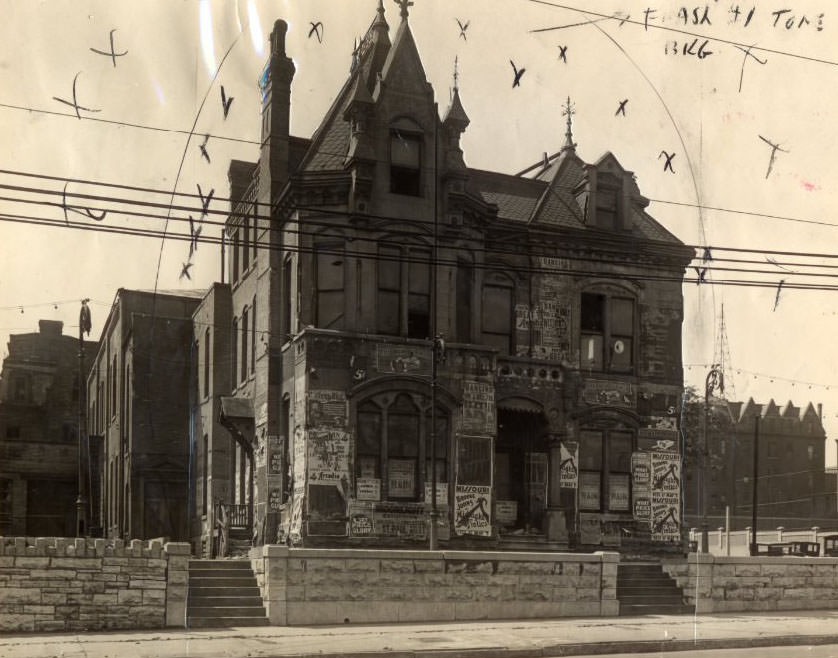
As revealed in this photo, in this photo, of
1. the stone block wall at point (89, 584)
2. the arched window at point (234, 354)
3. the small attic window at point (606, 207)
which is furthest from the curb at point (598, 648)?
the arched window at point (234, 354)

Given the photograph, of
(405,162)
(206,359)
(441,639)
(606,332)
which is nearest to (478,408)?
(606,332)

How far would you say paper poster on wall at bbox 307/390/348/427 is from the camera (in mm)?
23672

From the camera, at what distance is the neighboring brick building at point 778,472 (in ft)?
256

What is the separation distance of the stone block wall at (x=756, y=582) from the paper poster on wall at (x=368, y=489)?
6894 millimetres

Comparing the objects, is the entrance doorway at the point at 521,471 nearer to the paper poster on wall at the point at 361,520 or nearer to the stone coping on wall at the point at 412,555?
the paper poster on wall at the point at 361,520

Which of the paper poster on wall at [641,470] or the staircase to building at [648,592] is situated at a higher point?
the paper poster on wall at [641,470]

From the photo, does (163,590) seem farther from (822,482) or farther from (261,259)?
(822,482)

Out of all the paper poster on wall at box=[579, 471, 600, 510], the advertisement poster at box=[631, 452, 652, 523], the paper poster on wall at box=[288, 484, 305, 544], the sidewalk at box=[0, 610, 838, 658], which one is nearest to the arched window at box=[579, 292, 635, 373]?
the advertisement poster at box=[631, 452, 652, 523]

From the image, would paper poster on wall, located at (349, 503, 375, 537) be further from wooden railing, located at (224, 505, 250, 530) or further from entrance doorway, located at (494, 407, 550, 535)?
wooden railing, located at (224, 505, 250, 530)

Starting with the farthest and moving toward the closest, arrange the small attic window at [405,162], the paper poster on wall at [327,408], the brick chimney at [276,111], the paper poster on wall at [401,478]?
1. the brick chimney at [276,111]
2. the small attic window at [405,162]
3. the paper poster on wall at [401,478]
4. the paper poster on wall at [327,408]

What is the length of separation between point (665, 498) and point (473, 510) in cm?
631

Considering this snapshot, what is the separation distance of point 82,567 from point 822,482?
75.9 meters

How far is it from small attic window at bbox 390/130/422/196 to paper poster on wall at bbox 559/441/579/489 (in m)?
7.72

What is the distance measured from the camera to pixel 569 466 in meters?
26.9
